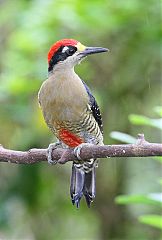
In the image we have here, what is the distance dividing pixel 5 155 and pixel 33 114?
6.44 feet

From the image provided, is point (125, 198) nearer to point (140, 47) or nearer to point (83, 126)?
point (83, 126)

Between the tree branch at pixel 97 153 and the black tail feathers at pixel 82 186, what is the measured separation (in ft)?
1.76

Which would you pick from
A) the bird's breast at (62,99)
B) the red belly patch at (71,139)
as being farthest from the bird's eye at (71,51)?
the red belly patch at (71,139)

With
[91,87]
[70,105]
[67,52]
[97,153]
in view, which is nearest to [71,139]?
[70,105]

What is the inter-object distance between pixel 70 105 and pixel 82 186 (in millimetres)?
474

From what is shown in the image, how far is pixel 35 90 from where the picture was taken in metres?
4.81

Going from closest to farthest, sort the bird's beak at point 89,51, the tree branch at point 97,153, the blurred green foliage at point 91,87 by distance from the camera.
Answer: the tree branch at point 97,153
the bird's beak at point 89,51
the blurred green foliage at point 91,87

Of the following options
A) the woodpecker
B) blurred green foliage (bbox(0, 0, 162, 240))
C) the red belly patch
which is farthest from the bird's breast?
blurred green foliage (bbox(0, 0, 162, 240))

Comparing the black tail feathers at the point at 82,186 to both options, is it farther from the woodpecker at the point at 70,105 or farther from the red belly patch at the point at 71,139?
the red belly patch at the point at 71,139

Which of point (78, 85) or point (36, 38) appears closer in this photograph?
point (78, 85)

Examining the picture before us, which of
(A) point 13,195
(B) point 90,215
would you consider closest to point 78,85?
(A) point 13,195

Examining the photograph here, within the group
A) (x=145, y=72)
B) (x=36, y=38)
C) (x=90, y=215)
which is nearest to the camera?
(x=36, y=38)

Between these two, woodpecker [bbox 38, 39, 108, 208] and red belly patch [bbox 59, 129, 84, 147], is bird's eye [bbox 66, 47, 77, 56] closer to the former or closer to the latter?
woodpecker [bbox 38, 39, 108, 208]

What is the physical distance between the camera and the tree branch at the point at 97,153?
8.39ft
